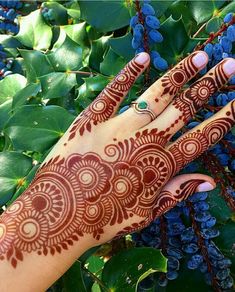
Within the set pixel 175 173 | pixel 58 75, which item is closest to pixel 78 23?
pixel 58 75

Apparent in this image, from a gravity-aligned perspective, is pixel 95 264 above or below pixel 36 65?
below

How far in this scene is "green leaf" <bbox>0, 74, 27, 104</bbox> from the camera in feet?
3.54

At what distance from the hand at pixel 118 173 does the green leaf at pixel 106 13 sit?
220 mm

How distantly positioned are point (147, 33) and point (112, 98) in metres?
0.12

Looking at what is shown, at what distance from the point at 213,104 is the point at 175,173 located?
12 cm

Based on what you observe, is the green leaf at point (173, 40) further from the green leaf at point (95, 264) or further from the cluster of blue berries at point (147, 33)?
the green leaf at point (95, 264)

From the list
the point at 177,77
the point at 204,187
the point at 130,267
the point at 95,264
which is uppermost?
the point at 177,77

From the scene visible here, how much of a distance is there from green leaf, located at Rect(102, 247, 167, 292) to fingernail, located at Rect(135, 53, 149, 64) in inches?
10.4

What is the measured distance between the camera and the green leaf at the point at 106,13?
914 millimetres

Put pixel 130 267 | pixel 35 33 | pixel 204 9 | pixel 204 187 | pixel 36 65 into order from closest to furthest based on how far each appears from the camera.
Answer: pixel 204 187, pixel 130 267, pixel 204 9, pixel 36 65, pixel 35 33

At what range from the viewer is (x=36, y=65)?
101 cm

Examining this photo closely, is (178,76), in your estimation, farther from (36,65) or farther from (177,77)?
(36,65)

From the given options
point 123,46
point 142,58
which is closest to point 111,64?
point 123,46

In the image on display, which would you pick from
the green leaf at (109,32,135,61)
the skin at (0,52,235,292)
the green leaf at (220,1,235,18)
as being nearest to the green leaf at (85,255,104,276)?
the skin at (0,52,235,292)
